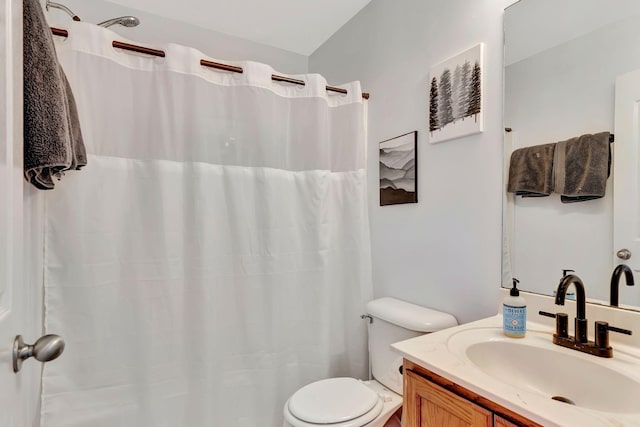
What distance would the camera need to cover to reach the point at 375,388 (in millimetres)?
1541

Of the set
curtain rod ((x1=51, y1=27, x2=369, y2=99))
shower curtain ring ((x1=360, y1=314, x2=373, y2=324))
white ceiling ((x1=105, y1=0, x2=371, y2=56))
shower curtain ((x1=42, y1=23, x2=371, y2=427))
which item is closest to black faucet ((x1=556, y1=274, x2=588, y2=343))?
shower curtain ring ((x1=360, y1=314, x2=373, y2=324))

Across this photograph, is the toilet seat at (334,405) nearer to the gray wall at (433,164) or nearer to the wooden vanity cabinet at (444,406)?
the wooden vanity cabinet at (444,406)

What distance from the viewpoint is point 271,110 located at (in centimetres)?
163

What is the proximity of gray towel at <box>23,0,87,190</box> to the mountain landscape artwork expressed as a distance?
1338mm

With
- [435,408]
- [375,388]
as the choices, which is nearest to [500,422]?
[435,408]

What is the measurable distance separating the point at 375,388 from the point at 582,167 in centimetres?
122

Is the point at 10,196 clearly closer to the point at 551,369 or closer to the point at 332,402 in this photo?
the point at 332,402

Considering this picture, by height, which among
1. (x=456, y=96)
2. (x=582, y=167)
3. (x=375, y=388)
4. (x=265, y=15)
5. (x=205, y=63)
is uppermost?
(x=265, y=15)

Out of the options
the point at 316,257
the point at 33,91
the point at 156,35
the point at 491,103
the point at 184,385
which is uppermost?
the point at 156,35

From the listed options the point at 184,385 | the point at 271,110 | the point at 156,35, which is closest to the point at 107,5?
the point at 156,35

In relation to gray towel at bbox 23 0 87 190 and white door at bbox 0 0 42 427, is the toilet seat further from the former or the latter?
gray towel at bbox 23 0 87 190

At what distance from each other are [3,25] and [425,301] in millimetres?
1594

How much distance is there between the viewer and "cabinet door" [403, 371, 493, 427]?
2.53 ft

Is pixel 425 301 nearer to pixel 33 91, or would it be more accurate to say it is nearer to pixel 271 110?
pixel 271 110
